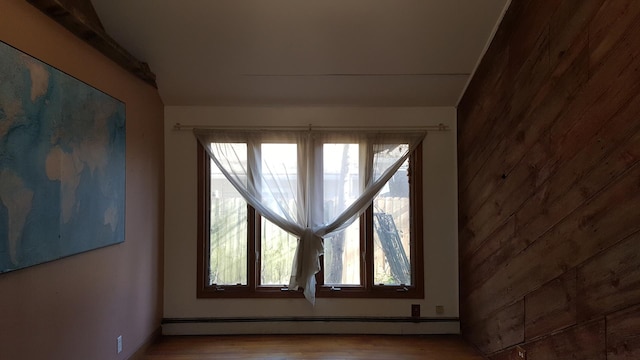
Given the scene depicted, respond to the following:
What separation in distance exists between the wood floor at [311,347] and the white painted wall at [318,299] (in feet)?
0.45

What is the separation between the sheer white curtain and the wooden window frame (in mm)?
142

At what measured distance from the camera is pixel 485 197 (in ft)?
8.70

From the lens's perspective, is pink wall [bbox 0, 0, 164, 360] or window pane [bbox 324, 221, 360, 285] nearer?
pink wall [bbox 0, 0, 164, 360]

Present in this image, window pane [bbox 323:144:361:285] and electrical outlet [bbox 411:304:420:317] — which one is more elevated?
window pane [bbox 323:144:361:285]

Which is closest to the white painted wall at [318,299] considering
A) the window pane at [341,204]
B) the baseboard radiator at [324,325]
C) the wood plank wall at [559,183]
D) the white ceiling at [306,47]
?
the baseboard radiator at [324,325]

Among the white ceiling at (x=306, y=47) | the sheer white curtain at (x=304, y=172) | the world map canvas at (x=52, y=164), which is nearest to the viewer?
the world map canvas at (x=52, y=164)

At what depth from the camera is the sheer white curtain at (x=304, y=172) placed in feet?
10.2

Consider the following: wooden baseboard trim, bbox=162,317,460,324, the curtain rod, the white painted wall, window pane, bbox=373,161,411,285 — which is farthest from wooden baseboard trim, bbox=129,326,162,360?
window pane, bbox=373,161,411,285

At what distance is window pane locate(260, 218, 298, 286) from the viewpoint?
324 cm

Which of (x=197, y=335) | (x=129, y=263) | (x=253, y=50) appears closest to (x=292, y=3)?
(x=253, y=50)

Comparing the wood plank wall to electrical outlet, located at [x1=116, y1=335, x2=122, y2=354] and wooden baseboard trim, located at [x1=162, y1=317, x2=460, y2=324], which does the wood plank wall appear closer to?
wooden baseboard trim, located at [x1=162, y1=317, x2=460, y2=324]

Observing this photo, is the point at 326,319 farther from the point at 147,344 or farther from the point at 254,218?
the point at 147,344

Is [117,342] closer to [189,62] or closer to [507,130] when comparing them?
[189,62]

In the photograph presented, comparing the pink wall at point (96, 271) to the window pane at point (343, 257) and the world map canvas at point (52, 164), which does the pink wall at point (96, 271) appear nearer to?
the world map canvas at point (52, 164)
